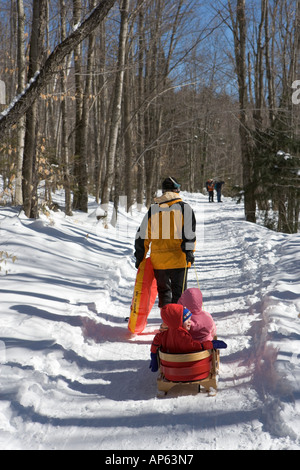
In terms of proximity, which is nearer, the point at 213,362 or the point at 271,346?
the point at 213,362

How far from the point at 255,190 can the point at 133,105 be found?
1214 cm

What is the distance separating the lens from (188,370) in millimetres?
4000

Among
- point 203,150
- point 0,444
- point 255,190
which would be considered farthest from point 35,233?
point 203,150

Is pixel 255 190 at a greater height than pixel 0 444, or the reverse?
pixel 255 190

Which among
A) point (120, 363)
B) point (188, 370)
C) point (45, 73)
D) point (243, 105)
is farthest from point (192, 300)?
point (243, 105)

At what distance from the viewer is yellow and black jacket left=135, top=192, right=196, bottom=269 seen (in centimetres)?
547

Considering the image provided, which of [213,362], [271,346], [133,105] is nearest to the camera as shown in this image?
[213,362]

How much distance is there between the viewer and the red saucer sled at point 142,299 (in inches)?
224

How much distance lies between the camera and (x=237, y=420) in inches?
140

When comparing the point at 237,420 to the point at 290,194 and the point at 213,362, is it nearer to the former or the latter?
the point at 213,362

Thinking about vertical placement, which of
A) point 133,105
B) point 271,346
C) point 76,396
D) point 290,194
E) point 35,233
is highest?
point 133,105

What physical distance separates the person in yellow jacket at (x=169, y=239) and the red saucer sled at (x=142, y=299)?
0.36 ft
